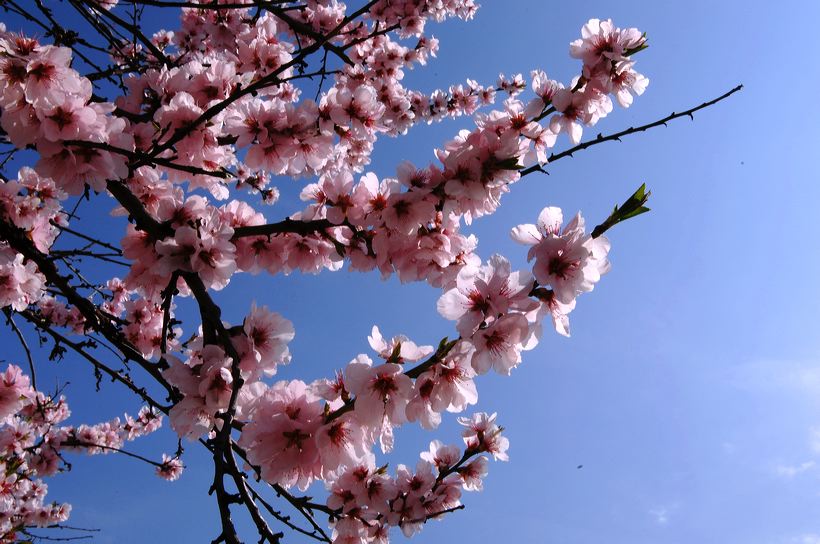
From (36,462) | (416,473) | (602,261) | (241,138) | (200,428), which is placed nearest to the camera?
(602,261)

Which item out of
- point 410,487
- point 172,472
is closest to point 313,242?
point 410,487

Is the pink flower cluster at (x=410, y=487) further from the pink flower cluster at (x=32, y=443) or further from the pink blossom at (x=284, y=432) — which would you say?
the pink flower cluster at (x=32, y=443)

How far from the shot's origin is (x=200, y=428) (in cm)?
197

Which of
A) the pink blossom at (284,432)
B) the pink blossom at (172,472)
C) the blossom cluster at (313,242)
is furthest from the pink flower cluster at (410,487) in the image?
the pink blossom at (172,472)

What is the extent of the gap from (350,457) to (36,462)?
7.87 metres

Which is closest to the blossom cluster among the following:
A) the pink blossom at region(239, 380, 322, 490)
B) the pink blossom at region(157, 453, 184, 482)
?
the pink blossom at region(239, 380, 322, 490)

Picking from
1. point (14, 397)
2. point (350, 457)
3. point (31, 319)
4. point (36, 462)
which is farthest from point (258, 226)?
point (36, 462)

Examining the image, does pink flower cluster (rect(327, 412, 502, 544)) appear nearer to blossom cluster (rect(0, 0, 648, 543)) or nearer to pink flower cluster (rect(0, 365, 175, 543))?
blossom cluster (rect(0, 0, 648, 543))

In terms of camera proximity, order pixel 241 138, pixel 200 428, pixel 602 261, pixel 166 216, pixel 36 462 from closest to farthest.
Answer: pixel 602 261 < pixel 200 428 < pixel 166 216 < pixel 241 138 < pixel 36 462

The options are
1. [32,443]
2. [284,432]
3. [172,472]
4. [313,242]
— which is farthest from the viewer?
[172,472]

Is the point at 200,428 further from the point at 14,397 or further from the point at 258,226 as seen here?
the point at 14,397

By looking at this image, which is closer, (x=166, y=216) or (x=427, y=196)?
(x=427, y=196)

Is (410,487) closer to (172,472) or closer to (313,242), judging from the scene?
(313,242)

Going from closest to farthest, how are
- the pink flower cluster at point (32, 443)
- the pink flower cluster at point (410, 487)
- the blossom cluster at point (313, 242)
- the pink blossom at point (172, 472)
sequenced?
1. the blossom cluster at point (313, 242)
2. the pink flower cluster at point (410, 487)
3. the pink flower cluster at point (32, 443)
4. the pink blossom at point (172, 472)
